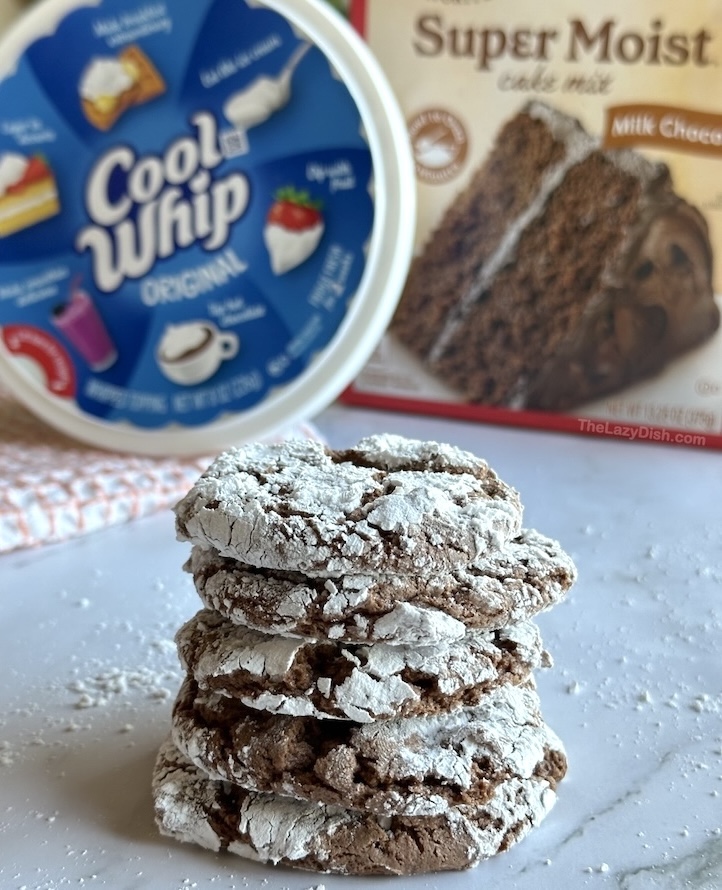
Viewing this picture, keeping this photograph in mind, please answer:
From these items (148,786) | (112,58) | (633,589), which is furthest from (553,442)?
(148,786)

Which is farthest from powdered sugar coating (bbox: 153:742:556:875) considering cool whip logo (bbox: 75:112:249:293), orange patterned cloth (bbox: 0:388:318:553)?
cool whip logo (bbox: 75:112:249:293)

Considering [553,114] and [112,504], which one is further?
[553,114]

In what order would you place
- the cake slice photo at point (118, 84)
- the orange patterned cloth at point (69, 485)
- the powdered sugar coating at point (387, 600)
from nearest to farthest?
the powdered sugar coating at point (387, 600), the orange patterned cloth at point (69, 485), the cake slice photo at point (118, 84)

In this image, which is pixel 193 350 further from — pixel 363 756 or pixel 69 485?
pixel 363 756

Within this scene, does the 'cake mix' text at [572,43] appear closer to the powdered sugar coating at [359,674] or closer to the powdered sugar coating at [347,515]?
the powdered sugar coating at [347,515]

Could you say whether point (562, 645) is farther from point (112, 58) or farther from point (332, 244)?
point (112, 58)

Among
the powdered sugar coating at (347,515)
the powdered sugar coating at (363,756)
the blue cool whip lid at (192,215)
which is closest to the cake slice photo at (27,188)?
the blue cool whip lid at (192,215)

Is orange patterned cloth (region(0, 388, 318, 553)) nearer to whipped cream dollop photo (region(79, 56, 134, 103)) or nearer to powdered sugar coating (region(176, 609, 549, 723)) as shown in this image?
whipped cream dollop photo (region(79, 56, 134, 103))
